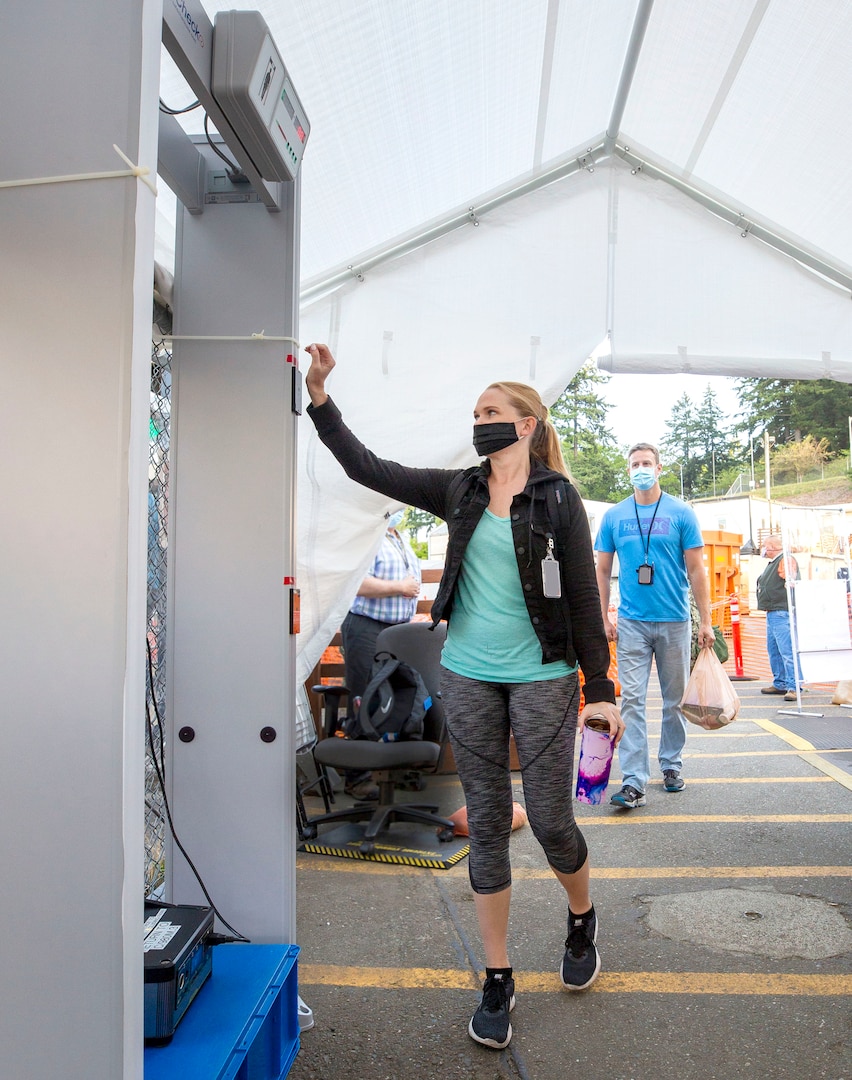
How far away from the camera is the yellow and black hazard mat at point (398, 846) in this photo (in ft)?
13.0

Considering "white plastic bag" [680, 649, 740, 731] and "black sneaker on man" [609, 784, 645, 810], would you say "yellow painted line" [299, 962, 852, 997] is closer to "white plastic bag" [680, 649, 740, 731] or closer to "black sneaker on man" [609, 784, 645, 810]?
"white plastic bag" [680, 649, 740, 731]

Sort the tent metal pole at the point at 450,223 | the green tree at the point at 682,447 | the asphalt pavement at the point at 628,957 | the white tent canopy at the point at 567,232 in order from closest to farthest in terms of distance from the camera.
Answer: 1. the asphalt pavement at the point at 628,957
2. the white tent canopy at the point at 567,232
3. the tent metal pole at the point at 450,223
4. the green tree at the point at 682,447

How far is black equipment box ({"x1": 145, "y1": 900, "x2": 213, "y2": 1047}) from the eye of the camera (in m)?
1.82

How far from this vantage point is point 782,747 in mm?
6383

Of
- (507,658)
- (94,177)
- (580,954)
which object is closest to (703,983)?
(580,954)

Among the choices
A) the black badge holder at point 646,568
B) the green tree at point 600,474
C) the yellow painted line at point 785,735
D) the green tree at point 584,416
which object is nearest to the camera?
the black badge holder at point 646,568

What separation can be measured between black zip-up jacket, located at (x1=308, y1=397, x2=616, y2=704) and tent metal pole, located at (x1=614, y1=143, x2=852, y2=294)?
9.21 ft

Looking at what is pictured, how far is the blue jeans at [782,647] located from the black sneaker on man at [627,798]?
180 inches

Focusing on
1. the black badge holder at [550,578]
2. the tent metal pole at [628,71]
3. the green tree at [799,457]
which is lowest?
the black badge holder at [550,578]

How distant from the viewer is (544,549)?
95.7 inches

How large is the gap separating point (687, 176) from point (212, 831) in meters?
4.11

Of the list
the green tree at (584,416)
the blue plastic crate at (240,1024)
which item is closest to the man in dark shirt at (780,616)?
the blue plastic crate at (240,1024)

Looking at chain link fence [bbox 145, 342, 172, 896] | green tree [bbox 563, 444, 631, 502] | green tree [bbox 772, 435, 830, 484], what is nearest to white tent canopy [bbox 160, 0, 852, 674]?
chain link fence [bbox 145, 342, 172, 896]

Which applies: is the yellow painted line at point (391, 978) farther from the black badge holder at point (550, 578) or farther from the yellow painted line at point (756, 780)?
the yellow painted line at point (756, 780)
